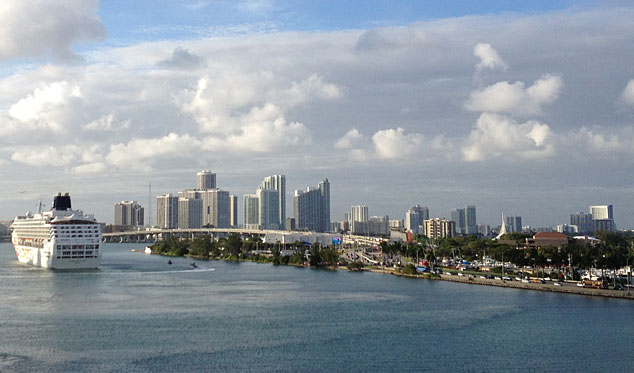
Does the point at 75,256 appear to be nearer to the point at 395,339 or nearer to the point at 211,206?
the point at 395,339

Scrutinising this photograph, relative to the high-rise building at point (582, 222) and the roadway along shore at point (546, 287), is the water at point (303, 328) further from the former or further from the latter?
the high-rise building at point (582, 222)

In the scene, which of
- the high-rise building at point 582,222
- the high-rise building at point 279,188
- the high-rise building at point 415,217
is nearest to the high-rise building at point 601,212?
the high-rise building at point 582,222

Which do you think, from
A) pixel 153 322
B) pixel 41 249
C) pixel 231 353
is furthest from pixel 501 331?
pixel 41 249

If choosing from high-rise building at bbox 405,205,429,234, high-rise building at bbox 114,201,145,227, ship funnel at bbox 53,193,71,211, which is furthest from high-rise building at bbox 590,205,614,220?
ship funnel at bbox 53,193,71,211

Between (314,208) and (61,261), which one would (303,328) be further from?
(314,208)

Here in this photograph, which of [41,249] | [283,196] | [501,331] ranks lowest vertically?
[501,331]
